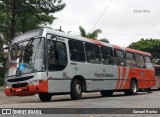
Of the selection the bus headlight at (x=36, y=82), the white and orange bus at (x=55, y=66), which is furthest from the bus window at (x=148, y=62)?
the bus headlight at (x=36, y=82)

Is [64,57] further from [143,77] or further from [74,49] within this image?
[143,77]

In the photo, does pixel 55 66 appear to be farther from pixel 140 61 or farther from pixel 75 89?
pixel 140 61

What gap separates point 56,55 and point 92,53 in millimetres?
3548

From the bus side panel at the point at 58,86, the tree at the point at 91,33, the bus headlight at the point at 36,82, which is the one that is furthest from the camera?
the tree at the point at 91,33

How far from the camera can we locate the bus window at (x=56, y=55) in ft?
53.0

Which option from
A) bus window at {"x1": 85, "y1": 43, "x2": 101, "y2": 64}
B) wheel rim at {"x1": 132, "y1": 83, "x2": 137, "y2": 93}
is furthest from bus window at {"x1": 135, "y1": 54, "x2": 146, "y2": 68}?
bus window at {"x1": 85, "y1": 43, "x2": 101, "y2": 64}

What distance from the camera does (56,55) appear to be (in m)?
16.5

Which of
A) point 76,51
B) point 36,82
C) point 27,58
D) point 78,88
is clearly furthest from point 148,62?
point 36,82

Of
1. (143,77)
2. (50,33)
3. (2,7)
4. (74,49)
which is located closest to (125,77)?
(143,77)

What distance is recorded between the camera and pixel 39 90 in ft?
51.0

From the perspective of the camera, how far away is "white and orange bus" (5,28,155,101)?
624 inches

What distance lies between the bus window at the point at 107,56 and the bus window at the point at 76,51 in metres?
2.39

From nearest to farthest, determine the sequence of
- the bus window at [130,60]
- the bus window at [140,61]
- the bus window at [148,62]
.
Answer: the bus window at [130,60]
the bus window at [140,61]
the bus window at [148,62]

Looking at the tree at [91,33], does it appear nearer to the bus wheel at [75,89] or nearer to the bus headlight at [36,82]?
the bus wheel at [75,89]
